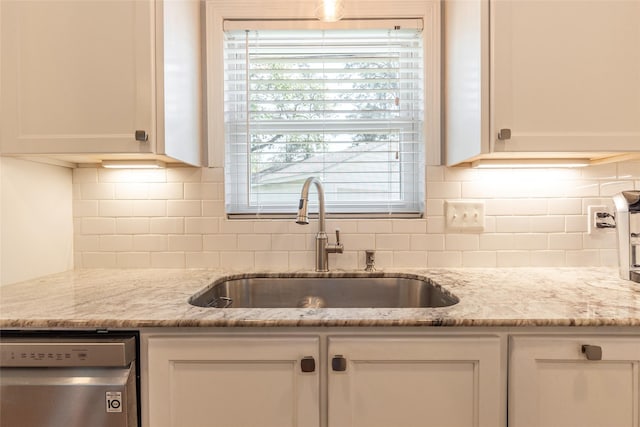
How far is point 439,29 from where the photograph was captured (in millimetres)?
1533

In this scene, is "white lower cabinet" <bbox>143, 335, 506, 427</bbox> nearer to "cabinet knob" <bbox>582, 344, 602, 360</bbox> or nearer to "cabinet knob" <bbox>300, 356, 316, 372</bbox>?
"cabinet knob" <bbox>300, 356, 316, 372</bbox>

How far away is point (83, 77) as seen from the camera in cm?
117

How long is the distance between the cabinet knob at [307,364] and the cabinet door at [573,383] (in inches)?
20.2

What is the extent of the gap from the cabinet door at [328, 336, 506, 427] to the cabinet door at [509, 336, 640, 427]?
0.05m

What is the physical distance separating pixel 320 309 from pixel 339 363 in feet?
0.48

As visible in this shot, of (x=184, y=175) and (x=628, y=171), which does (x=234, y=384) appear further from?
(x=628, y=171)

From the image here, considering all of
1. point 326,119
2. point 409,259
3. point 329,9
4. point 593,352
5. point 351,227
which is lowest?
point 593,352

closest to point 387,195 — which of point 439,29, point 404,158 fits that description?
point 404,158

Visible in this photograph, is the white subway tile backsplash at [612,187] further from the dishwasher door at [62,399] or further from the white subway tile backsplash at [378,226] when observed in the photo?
the dishwasher door at [62,399]

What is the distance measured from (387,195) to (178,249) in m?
0.95

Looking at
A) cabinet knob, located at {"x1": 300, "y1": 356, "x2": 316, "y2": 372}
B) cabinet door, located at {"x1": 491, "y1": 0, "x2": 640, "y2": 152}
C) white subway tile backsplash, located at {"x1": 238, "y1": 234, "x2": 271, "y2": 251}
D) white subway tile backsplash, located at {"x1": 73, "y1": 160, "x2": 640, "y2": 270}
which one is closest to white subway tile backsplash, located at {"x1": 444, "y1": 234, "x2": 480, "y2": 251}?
white subway tile backsplash, located at {"x1": 73, "y1": 160, "x2": 640, "y2": 270}

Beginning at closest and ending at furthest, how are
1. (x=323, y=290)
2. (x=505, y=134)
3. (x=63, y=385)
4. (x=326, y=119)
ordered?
(x=63, y=385)
(x=505, y=134)
(x=323, y=290)
(x=326, y=119)

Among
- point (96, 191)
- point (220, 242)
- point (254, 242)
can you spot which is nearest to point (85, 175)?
point (96, 191)

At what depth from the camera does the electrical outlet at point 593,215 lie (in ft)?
4.96
